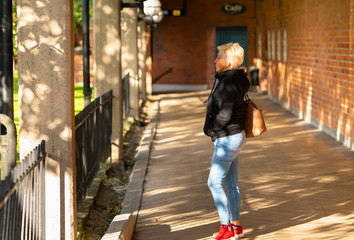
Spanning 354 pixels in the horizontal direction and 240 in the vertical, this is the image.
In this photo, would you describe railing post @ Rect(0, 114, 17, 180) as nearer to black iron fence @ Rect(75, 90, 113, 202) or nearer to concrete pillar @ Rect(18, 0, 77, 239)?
concrete pillar @ Rect(18, 0, 77, 239)

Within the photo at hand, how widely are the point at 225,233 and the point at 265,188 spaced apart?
256 cm

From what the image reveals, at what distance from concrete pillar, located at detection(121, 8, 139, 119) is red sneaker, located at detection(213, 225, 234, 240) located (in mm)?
11553

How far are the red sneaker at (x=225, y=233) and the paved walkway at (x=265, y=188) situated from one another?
301 millimetres

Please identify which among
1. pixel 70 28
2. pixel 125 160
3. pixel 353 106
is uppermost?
pixel 70 28

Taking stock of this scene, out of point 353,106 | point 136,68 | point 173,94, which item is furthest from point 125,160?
point 173,94

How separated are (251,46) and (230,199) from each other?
2324 cm

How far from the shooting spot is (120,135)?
11.4m

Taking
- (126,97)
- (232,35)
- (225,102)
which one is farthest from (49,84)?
(232,35)

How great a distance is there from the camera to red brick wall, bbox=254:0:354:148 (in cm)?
1246

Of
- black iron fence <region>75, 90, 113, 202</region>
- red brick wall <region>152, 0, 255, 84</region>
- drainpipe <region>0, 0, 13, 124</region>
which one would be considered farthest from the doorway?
drainpipe <region>0, 0, 13, 124</region>

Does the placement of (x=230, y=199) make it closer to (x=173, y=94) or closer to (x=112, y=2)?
(x=112, y=2)

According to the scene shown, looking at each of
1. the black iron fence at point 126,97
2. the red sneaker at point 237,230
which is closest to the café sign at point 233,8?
the black iron fence at point 126,97

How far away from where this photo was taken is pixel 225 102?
5.64 metres

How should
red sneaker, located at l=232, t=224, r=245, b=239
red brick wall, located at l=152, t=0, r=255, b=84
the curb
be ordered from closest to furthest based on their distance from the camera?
the curb → red sneaker, located at l=232, t=224, r=245, b=239 → red brick wall, located at l=152, t=0, r=255, b=84
